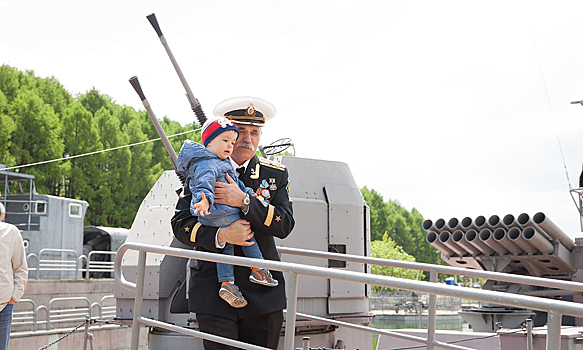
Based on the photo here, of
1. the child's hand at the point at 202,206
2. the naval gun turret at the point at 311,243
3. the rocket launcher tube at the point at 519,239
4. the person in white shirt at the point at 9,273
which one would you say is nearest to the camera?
the child's hand at the point at 202,206

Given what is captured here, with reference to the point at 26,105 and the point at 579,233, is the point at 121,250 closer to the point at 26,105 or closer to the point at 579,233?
the point at 579,233

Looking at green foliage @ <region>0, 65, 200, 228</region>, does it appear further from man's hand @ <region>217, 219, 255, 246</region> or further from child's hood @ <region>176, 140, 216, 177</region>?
man's hand @ <region>217, 219, 255, 246</region>

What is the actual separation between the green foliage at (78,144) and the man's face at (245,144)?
84.1 ft

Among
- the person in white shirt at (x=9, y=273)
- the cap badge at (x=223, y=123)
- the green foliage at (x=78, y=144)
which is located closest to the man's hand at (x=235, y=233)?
the cap badge at (x=223, y=123)

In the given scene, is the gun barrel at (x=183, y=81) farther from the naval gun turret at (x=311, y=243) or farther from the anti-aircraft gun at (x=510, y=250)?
the anti-aircraft gun at (x=510, y=250)

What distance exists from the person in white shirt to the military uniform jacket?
220 cm

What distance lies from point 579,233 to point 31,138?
23.7 meters

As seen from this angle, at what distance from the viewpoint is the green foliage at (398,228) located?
2351 inches

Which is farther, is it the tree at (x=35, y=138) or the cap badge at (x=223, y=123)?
the tree at (x=35, y=138)

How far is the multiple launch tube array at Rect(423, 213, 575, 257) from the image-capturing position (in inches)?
460

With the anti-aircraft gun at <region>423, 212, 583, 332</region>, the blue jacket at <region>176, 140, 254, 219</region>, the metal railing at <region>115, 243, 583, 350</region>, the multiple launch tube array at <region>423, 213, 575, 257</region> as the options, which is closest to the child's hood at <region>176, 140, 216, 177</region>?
the blue jacket at <region>176, 140, 254, 219</region>

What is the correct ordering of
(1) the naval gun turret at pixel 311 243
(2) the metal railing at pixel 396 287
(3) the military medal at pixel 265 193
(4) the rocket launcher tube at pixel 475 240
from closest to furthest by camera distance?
1. (2) the metal railing at pixel 396 287
2. (3) the military medal at pixel 265 193
3. (1) the naval gun turret at pixel 311 243
4. (4) the rocket launcher tube at pixel 475 240

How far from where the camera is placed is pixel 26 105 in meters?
27.8

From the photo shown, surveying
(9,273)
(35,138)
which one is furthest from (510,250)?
(35,138)
